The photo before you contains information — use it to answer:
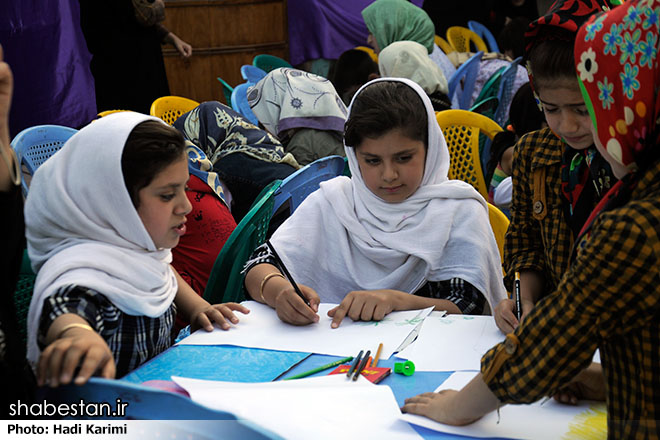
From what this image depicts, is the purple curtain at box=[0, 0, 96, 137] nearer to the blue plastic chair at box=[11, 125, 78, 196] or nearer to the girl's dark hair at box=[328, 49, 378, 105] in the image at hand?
the blue plastic chair at box=[11, 125, 78, 196]

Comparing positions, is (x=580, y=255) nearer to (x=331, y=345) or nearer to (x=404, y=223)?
(x=331, y=345)

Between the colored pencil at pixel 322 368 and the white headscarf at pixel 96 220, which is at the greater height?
the white headscarf at pixel 96 220

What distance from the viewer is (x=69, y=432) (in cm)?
76

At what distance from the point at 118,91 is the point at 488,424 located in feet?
12.9

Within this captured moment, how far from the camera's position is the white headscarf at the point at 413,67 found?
4086 millimetres

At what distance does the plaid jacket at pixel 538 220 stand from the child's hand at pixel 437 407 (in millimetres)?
543

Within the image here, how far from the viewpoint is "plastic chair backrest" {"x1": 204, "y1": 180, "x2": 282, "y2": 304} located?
1.74 meters

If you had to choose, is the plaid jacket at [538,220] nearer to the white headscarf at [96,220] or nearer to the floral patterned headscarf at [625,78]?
the floral patterned headscarf at [625,78]

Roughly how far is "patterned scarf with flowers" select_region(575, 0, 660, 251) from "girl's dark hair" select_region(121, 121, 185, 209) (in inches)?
31.2

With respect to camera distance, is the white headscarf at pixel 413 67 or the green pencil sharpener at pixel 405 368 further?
the white headscarf at pixel 413 67

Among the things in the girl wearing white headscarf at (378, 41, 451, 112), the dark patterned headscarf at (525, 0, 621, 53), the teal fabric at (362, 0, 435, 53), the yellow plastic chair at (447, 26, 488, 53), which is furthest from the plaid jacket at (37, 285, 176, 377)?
the yellow plastic chair at (447, 26, 488, 53)

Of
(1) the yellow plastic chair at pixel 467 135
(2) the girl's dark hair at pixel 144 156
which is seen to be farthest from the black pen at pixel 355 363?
(1) the yellow plastic chair at pixel 467 135

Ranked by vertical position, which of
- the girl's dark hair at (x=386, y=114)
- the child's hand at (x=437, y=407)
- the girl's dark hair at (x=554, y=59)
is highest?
the girl's dark hair at (x=554, y=59)

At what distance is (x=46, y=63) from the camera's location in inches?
123
